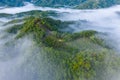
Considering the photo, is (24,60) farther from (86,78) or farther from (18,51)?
(86,78)

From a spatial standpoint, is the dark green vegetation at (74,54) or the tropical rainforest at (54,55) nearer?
the dark green vegetation at (74,54)

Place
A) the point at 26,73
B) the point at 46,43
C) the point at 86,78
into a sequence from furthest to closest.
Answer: the point at 46,43 < the point at 26,73 < the point at 86,78

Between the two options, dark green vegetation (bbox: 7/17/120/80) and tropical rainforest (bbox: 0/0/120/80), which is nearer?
dark green vegetation (bbox: 7/17/120/80)

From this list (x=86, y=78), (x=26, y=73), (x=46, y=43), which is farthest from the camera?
(x=46, y=43)

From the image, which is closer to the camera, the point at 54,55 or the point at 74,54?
the point at 54,55

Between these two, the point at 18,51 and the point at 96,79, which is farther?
the point at 18,51

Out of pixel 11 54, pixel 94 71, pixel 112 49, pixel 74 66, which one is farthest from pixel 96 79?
pixel 11 54

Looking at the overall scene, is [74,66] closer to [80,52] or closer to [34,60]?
[80,52]

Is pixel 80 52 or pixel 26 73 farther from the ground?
pixel 80 52
